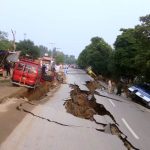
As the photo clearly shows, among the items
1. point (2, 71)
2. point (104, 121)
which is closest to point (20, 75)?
point (2, 71)

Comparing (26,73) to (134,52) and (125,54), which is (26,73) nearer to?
(134,52)

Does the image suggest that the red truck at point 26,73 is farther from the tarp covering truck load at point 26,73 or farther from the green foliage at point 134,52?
the green foliage at point 134,52

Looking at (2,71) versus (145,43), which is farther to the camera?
(2,71)

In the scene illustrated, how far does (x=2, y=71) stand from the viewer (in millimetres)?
40250

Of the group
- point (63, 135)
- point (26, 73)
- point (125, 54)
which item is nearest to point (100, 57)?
point (125, 54)

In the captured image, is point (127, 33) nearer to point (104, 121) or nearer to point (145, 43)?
point (145, 43)

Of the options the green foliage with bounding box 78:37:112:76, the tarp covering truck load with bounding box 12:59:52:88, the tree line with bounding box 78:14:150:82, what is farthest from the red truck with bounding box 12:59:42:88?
the green foliage with bounding box 78:37:112:76

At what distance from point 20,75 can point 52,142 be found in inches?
798

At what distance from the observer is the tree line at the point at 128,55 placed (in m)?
36.4

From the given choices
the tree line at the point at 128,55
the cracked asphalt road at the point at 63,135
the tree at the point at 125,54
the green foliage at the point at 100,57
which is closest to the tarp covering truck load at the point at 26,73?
the tree line at the point at 128,55

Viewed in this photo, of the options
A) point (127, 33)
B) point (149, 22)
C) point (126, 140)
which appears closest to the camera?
point (126, 140)

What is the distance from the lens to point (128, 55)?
165 ft

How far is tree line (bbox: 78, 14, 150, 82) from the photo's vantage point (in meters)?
36.4

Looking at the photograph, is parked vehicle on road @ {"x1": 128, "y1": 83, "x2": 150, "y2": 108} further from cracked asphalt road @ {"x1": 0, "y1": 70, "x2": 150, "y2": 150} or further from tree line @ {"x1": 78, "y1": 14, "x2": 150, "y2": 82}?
cracked asphalt road @ {"x1": 0, "y1": 70, "x2": 150, "y2": 150}
